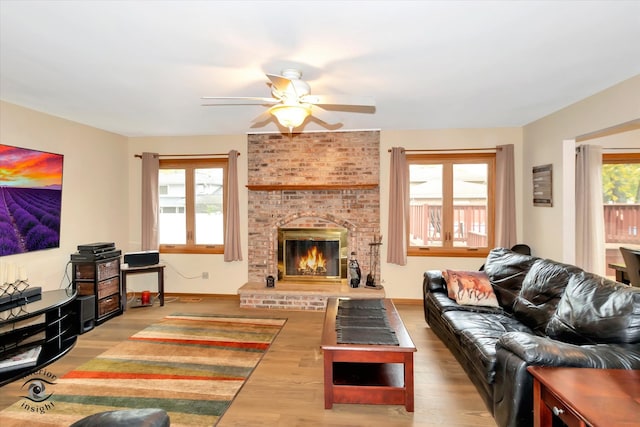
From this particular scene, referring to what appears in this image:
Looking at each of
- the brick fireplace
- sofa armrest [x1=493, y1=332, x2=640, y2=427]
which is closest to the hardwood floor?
sofa armrest [x1=493, y1=332, x2=640, y2=427]

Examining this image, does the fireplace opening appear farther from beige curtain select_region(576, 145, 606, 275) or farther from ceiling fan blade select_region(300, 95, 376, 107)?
beige curtain select_region(576, 145, 606, 275)

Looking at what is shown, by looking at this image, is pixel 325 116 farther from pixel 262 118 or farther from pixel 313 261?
pixel 313 261

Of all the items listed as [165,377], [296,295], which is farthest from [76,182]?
[296,295]

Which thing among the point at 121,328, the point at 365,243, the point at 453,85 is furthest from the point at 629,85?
the point at 121,328

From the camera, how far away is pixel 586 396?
1.44m

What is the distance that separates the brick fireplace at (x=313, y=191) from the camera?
5.04 metres

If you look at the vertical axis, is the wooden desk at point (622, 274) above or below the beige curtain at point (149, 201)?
below

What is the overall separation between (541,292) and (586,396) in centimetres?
160

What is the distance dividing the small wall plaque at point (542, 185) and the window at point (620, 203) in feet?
3.44

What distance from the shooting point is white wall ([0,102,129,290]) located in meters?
3.71

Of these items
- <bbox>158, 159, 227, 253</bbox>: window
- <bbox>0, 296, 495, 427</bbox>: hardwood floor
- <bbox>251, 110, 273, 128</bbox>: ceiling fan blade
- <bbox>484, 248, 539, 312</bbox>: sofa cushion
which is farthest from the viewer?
<bbox>158, 159, 227, 253</bbox>: window

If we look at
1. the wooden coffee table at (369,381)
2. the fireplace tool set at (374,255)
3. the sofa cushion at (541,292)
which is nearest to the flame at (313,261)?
the fireplace tool set at (374,255)

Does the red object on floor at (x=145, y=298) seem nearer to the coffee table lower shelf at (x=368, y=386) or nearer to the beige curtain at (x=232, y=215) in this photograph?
the beige curtain at (x=232, y=215)

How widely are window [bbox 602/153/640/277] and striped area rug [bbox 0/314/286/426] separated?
487 centimetres
